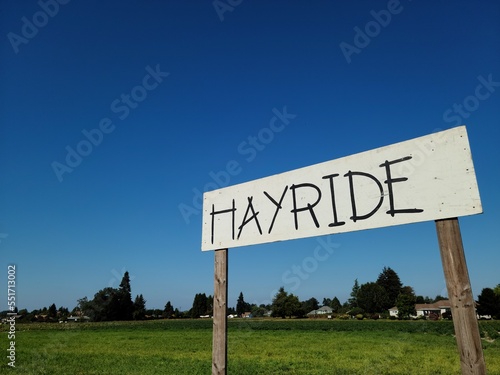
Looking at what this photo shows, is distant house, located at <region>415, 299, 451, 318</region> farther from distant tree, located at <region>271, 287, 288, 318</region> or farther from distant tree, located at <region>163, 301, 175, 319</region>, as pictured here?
distant tree, located at <region>163, 301, 175, 319</region>

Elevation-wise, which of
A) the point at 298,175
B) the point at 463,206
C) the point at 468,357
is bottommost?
the point at 468,357

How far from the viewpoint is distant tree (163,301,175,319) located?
10306 cm

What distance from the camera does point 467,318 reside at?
185cm

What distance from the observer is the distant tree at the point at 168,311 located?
103m

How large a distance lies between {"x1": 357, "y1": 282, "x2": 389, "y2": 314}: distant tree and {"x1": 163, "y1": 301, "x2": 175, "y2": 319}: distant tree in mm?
64201

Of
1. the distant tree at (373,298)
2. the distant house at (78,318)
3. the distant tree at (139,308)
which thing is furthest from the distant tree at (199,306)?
the distant tree at (373,298)

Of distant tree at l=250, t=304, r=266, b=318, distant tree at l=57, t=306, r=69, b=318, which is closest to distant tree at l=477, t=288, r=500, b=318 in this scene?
distant tree at l=250, t=304, r=266, b=318

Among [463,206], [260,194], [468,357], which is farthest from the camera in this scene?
[260,194]

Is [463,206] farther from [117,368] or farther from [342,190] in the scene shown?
[117,368]

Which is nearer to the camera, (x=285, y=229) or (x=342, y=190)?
(x=342, y=190)

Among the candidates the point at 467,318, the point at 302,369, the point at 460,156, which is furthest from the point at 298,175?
the point at 302,369

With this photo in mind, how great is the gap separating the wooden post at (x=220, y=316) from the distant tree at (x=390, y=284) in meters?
110

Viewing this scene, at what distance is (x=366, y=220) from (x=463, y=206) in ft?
2.05

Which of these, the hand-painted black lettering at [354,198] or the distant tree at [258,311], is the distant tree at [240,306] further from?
the hand-painted black lettering at [354,198]
